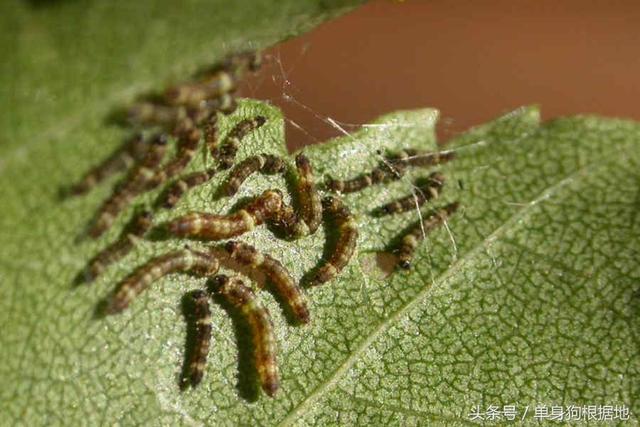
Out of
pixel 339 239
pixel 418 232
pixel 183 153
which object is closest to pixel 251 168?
pixel 183 153

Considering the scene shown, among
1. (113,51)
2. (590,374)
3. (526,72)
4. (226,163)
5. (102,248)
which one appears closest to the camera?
(113,51)

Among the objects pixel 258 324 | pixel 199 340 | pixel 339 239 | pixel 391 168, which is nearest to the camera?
pixel 199 340

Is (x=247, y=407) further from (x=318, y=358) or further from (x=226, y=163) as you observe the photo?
(x=226, y=163)

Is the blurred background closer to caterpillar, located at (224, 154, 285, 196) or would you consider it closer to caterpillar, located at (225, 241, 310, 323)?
caterpillar, located at (224, 154, 285, 196)

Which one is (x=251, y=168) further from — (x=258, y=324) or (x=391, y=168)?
(x=391, y=168)

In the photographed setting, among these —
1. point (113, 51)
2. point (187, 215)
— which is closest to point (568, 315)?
point (187, 215)

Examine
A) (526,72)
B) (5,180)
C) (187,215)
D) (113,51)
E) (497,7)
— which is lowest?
(526,72)

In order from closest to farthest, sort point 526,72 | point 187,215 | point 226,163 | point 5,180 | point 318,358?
point 5,180
point 187,215
point 226,163
point 318,358
point 526,72
